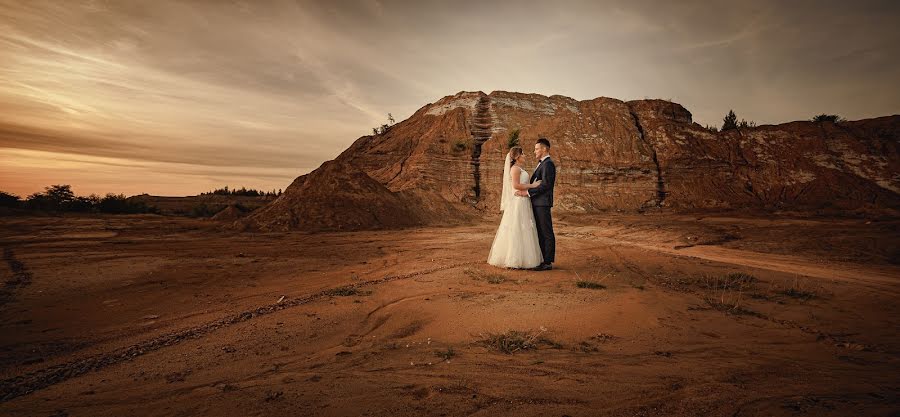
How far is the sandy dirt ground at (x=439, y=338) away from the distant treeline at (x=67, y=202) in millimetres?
18087

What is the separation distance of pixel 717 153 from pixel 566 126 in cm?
1059

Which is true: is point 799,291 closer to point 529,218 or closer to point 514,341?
point 529,218

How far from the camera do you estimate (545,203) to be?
6504mm

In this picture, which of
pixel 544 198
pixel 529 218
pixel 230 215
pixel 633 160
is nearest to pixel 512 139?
pixel 633 160

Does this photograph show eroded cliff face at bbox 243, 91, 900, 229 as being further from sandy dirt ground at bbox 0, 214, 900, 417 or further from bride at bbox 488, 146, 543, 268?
sandy dirt ground at bbox 0, 214, 900, 417

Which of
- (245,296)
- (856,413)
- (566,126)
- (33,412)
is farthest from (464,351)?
(566,126)

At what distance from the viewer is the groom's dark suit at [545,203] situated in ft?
20.9

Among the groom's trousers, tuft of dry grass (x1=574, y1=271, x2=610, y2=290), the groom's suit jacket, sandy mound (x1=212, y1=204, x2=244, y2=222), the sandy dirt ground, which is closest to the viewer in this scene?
the sandy dirt ground

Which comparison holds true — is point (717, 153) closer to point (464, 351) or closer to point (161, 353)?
point (464, 351)

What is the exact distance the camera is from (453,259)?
7637 millimetres

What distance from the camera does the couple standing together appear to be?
6.41 m

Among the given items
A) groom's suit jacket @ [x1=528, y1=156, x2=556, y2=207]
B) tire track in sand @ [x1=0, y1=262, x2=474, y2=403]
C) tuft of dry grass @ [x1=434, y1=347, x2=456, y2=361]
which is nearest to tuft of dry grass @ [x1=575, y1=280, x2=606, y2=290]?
groom's suit jacket @ [x1=528, y1=156, x2=556, y2=207]

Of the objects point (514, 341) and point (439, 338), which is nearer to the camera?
point (514, 341)

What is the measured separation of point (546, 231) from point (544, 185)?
0.86 meters
